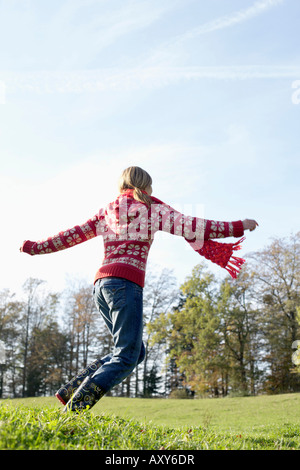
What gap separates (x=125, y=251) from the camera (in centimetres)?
360

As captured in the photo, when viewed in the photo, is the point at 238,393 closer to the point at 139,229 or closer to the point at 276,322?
the point at 276,322

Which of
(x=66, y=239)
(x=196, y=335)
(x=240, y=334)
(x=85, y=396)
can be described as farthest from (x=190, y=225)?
(x=240, y=334)

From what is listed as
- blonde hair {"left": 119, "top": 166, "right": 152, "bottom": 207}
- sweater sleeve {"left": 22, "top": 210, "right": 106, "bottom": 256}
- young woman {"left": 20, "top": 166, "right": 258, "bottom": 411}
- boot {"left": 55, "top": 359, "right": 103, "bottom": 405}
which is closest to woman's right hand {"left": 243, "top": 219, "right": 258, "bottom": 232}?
young woman {"left": 20, "top": 166, "right": 258, "bottom": 411}

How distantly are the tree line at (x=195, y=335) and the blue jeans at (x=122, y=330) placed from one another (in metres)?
26.5

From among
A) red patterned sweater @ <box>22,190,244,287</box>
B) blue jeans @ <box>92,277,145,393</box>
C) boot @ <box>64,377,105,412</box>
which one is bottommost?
boot @ <box>64,377,105,412</box>

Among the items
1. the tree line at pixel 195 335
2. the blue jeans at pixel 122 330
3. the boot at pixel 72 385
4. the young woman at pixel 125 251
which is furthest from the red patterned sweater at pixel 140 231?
Answer: the tree line at pixel 195 335

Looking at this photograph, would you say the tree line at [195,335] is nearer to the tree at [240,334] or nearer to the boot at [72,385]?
the tree at [240,334]

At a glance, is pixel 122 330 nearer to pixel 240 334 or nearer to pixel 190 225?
pixel 190 225

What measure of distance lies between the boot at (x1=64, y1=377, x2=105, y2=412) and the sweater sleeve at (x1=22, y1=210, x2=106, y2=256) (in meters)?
1.25

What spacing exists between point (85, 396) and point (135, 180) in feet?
5.97

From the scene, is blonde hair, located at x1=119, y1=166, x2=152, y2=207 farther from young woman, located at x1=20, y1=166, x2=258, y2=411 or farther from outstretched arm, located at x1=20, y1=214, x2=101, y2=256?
outstretched arm, located at x1=20, y1=214, x2=101, y2=256

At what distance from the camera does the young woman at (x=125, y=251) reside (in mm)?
3299

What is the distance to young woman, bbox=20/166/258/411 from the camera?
3.30 meters

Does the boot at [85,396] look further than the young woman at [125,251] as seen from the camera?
No
